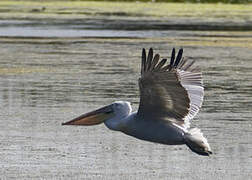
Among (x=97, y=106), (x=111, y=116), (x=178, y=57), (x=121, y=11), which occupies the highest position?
(x=178, y=57)

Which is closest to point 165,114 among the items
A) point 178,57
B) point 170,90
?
point 170,90

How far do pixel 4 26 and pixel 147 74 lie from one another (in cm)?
2340

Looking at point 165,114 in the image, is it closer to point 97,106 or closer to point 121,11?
point 97,106

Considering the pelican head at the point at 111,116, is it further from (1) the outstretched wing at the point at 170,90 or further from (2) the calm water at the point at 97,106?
(2) the calm water at the point at 97,106

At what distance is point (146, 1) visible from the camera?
53.2 metres

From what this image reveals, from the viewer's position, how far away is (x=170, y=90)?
719cm

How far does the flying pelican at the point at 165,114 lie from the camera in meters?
7.21

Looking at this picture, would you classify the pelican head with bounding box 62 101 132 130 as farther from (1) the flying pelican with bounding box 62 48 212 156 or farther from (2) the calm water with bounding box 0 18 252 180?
(2) the calm water with bounding box 0 18 252 180

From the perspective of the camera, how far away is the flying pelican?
23.7ft

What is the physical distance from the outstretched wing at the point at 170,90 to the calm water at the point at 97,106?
1.11m

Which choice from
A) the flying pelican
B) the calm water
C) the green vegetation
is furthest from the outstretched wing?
the green vegetation

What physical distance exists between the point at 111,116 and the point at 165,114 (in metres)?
0.42

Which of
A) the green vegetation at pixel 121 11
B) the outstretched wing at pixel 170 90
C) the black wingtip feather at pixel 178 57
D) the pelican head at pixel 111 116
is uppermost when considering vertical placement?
the black wingtip feather at pixel 178 57

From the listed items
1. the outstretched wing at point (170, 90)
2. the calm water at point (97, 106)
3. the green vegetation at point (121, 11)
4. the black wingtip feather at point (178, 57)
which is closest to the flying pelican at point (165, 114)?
the outstretched wing at point (170, 90)
